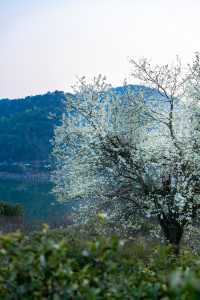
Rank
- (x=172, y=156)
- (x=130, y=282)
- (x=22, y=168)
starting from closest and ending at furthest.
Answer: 1. (x=130, y=282)
2. (x=172, y=156)
3. (x=22, y=168)

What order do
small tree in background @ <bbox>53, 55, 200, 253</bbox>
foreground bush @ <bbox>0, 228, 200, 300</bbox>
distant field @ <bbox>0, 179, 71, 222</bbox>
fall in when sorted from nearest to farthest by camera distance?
foreground bush @ <bbox>0, 228, 200, 300</bbox>, small tree in background @ <bbox>53, 55, 200, 253</bbox>, distant field @ <bbox>0, 179, 71, 222</bbox>

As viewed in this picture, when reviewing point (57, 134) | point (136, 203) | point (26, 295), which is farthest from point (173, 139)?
point (26, 295)

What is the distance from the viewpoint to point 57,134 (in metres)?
20.0

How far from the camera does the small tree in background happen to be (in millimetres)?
17484

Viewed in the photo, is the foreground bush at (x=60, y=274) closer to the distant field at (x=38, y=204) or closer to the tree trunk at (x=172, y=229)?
the tree trunk at (x=172, y=229)

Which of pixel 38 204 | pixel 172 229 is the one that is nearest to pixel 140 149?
pixel 172 229

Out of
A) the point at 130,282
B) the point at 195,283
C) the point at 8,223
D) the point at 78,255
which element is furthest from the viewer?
the point at 8,223

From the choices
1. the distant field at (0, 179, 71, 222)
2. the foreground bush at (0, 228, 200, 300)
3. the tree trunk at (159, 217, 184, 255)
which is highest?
the foreground bush at (0, 228, 200, 300)

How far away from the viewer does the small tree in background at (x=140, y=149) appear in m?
17.5

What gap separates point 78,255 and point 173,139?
13293 mm

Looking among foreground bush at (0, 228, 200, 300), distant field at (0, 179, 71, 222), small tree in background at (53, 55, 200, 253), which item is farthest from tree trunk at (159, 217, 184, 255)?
foreground bush at (0, 228, 200, 300)

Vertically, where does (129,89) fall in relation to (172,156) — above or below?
above

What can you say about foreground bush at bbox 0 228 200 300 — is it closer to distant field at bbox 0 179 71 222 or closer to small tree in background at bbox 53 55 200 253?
small tree in background at bbox 53 55 200 253

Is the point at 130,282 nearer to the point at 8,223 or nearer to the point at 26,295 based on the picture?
the point at 26,295
